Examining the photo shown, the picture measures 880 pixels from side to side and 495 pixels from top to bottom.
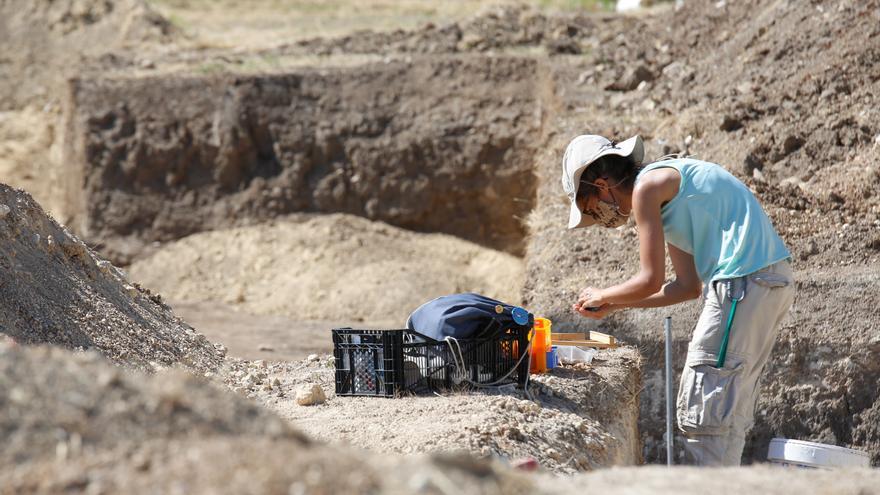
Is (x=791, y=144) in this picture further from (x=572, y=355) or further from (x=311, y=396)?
(x=311, y=396)

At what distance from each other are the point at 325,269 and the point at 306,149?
2049 mm

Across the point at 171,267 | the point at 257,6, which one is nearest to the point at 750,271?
the point at 171,267

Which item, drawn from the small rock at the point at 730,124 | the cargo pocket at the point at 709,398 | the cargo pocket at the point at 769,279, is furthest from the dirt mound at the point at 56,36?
the cargo pocket at the point at 769,279

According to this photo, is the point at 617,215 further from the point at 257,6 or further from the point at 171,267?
the point at 257,6

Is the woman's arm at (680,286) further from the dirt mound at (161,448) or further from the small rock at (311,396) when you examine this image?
the dirt mound at (161,448)

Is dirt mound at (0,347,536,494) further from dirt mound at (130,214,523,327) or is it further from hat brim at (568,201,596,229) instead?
dirt mound at (130,214,523,327)

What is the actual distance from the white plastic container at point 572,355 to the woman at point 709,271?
158 centimetres

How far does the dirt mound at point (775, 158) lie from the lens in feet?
24.2

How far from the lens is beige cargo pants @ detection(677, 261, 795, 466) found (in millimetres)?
4441

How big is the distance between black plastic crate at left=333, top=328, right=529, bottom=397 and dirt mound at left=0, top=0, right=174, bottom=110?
14508 millimetres

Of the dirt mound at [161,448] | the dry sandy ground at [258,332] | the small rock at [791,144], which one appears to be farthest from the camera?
the dry sandy ground at [258,332]

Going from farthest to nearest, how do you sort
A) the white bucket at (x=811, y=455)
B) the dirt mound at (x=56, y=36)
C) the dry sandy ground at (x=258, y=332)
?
the dirt mound at (x=56, y=36) < the dry sandy ground at (x=258, y=332) < the white bucket at (x=811, y=455)

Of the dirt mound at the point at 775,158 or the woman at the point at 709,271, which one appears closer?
the woman at the point at 709,271

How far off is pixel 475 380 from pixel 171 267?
10.4m
